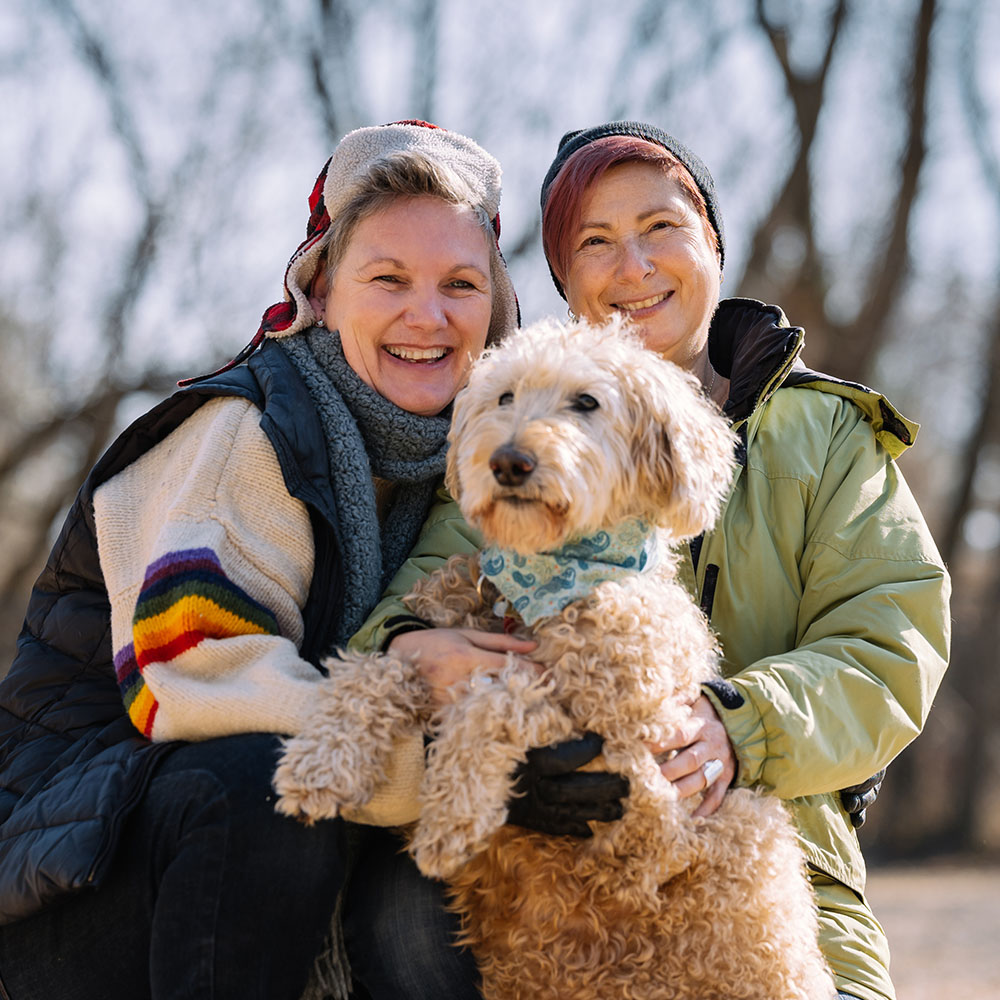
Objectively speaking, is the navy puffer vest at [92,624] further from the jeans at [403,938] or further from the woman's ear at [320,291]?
the jeans at [403,938]

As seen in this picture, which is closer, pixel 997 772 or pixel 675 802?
pixel 675 802

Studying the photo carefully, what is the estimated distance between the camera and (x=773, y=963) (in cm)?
244

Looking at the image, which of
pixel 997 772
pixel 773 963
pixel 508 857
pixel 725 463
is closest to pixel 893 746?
pixel 773 963

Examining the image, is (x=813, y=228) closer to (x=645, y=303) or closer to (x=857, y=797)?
(x=645, y=303)

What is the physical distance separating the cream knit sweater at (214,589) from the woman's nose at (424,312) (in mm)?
622

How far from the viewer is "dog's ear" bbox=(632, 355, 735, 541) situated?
2564mm

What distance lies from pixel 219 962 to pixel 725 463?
1663 millimetres

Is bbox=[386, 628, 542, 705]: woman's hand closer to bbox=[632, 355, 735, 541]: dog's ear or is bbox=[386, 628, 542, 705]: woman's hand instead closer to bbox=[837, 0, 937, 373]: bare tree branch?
bbox=[632, 355, 735, 541]: dog's ear

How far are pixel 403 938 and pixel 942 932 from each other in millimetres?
7370

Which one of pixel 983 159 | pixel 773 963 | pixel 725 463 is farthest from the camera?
pixel 983 159

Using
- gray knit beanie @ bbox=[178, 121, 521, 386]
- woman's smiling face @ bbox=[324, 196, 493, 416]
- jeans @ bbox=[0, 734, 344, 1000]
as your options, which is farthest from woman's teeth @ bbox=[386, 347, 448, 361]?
jeans @ bbox=[0, 734, 344, 1000]

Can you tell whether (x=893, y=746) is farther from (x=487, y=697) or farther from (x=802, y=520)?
(x=487, y=697)

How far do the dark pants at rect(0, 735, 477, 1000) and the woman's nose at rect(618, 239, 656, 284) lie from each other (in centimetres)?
181

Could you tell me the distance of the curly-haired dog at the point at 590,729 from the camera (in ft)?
7.68
